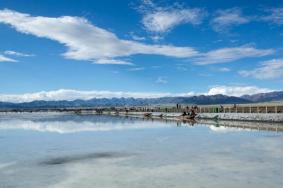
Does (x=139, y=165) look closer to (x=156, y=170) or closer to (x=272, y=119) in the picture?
(x=156, y=170)

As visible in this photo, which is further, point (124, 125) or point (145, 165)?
point (124, 125)

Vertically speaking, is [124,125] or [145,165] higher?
[124,125]

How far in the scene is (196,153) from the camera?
23953mm

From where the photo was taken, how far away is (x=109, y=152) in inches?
994

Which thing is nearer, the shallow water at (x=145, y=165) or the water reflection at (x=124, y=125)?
the shallow water at (x=145, y=165)

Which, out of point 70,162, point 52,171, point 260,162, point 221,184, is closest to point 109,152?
point 70,162

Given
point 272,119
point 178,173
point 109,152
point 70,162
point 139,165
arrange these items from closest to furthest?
point 178,173 < point 139,165 < point 70,162 < point 109,152 < point 272,119

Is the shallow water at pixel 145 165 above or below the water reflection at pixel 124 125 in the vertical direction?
below

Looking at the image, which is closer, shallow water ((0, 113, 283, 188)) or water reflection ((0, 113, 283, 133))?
shallow water ((0, 113, 283, 188))

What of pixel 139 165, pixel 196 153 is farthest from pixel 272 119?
pixel 139 165

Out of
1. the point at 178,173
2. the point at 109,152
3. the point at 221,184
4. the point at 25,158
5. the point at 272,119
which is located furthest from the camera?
the point at 272,119

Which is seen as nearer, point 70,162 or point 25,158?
point 70,162

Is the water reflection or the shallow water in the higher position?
the water reflection

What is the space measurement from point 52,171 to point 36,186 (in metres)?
3.06
